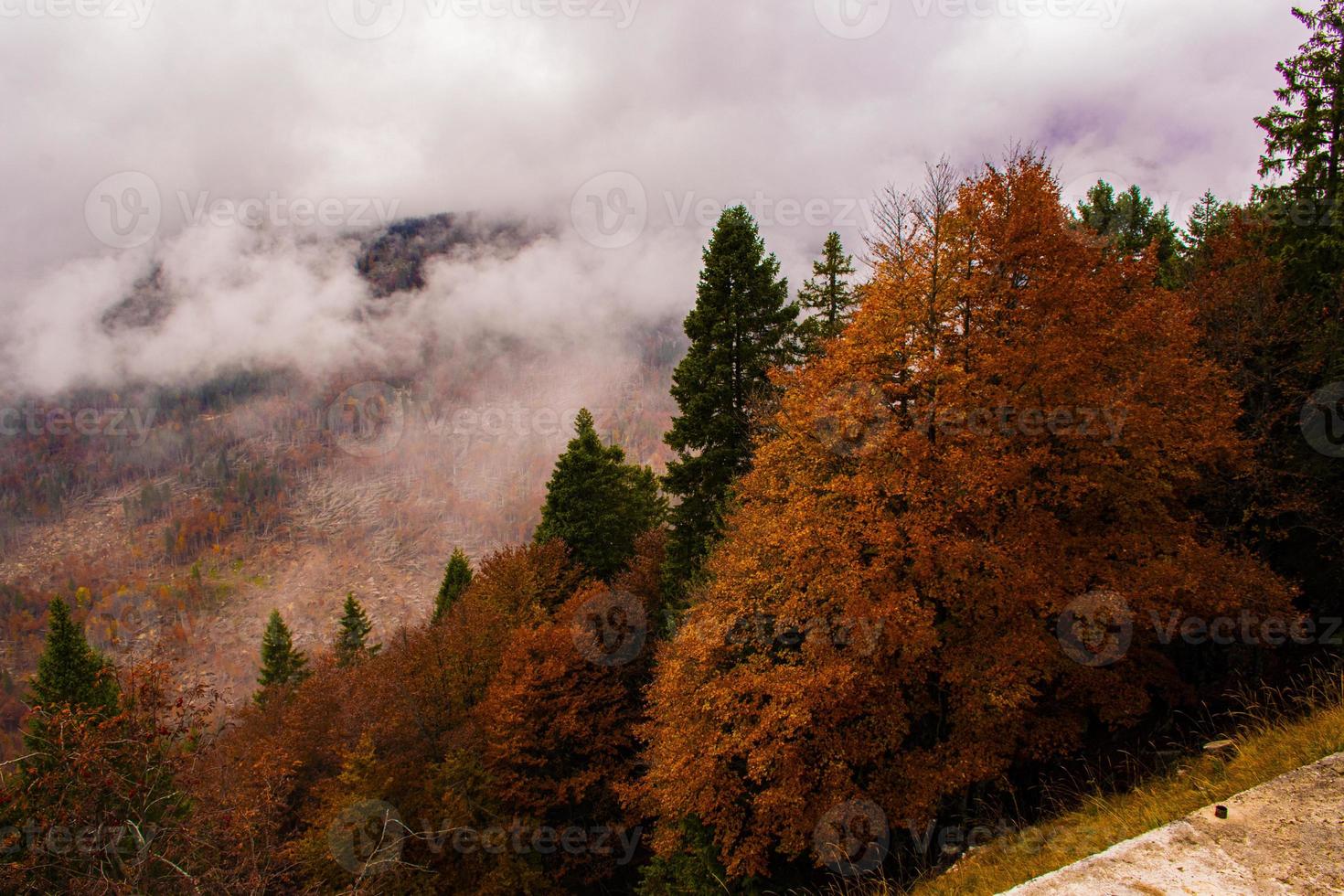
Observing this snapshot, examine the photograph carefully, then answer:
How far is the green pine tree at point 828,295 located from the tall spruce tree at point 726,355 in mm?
1576

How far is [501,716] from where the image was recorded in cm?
2295

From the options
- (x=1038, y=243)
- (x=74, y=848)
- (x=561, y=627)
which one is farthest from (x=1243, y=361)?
(x=74, y=848)

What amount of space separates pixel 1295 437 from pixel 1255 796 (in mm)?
16325

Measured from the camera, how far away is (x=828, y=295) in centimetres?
2484

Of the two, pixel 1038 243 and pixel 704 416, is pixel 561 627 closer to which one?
pixel 704 416
